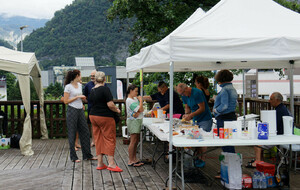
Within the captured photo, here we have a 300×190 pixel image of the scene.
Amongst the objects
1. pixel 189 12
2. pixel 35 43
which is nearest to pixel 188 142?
pixel 189 12

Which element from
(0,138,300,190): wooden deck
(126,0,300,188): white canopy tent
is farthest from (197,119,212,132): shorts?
(126,0,300,188): white canopy tent

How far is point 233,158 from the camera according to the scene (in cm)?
428

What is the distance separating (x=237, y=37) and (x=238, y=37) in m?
0.01

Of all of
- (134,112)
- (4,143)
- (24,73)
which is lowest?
(4,143)

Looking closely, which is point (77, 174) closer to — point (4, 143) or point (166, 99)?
point (166, 99)

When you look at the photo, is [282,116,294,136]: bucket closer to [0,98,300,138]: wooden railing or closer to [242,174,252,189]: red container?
[242,174,252,189]: red container

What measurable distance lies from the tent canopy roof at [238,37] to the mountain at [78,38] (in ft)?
188

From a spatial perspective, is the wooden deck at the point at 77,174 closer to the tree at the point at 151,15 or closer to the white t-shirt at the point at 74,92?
the white t-shirt at the point at 74,92

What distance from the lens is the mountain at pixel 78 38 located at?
65750mm

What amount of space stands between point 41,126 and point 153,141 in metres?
2.95

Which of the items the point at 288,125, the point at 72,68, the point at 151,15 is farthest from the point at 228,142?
the point at 72,68

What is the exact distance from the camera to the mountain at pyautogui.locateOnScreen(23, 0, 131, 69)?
65750 mm

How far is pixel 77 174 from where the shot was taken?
17.3ft

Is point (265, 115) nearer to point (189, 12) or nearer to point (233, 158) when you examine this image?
point (233, 158)
